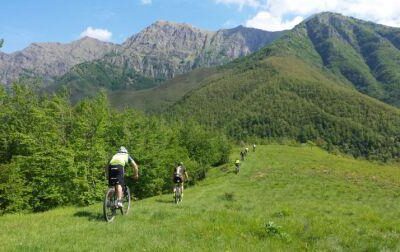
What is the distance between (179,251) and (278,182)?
43.3 meters

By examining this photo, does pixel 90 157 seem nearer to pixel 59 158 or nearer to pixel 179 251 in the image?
pixel 59 158

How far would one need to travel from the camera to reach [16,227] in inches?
580

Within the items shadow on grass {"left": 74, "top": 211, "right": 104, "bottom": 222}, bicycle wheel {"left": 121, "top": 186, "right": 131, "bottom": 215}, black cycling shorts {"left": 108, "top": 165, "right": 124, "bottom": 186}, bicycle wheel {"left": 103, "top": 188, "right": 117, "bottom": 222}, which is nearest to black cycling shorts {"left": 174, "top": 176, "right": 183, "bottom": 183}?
shadow on grass {"left": 74, "top": 211, "right": 104, "bottom": 222}

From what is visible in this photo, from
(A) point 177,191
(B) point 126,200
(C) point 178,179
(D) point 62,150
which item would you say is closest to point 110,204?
(B) point 126,200

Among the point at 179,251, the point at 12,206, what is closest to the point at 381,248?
the point at 179,251

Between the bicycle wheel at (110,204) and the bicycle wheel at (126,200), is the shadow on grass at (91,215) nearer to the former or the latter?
the bicycle wheel at (110,204)

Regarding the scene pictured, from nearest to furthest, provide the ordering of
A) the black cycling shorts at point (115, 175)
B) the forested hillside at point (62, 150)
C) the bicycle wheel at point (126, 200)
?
the black cycling shorts at point (115, 175) → the bicycle wheel at point (126, 200) → the forested hillside at point (62, 150)

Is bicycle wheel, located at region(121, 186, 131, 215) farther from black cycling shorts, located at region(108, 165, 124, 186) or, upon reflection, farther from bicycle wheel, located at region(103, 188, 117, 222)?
black cycling shorts, located at region(108, 165, 124, 186)

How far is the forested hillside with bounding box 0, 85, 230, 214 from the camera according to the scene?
39.7 metres

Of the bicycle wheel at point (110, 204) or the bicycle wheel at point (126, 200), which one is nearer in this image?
the bicycle wheel at point (110, 204)

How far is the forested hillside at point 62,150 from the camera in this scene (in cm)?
3969

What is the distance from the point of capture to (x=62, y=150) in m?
40.6

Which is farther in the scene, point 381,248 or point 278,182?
point 278,182

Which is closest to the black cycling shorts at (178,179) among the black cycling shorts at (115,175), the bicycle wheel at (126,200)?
the bicycle wheel at (126,200)
